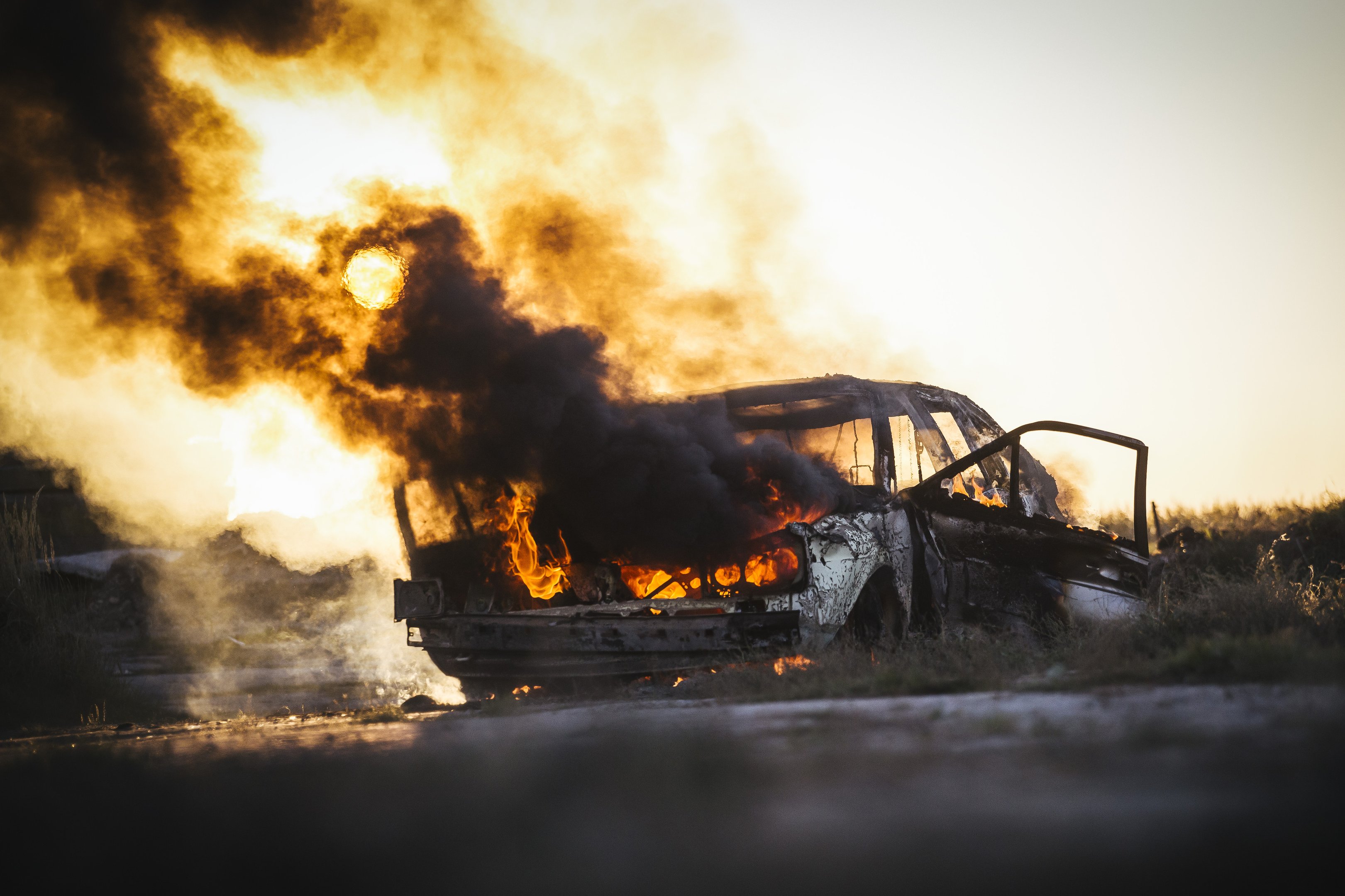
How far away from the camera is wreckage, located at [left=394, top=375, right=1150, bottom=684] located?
5285mm

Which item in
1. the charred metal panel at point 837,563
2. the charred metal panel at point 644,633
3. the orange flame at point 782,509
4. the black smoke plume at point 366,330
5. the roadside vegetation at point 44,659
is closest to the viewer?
the charred metal panel at point 644,633

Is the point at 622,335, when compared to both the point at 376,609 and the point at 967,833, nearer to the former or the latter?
the point at 967,833

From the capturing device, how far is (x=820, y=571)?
532 centimetres

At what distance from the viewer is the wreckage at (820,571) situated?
5285mm

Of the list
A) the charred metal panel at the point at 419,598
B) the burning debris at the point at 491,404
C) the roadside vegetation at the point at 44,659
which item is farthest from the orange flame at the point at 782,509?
the roadside vegetation at the point at 44,659

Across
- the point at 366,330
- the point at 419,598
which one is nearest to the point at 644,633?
the point at 419,598

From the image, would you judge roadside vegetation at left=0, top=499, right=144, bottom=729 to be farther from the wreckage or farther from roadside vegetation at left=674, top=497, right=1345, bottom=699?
roadside vegetation at left=674, top=497, right=1345, bottom=699

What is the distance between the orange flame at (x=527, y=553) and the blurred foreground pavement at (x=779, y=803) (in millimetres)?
2130

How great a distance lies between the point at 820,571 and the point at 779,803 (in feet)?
9.67

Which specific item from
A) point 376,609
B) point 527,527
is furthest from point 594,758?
point 376,609

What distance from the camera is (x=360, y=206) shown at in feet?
24.2

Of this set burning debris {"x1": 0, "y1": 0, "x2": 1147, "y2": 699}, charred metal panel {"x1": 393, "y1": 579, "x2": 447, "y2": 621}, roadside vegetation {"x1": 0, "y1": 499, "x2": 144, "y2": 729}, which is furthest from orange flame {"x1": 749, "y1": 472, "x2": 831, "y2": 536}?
roadside vegetation {"x1": 0, "y1": 499, "x2": 144, "y2": 729}

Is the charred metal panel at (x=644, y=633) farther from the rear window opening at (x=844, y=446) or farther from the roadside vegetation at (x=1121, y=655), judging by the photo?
the rear window opening at (x=844, y=446)

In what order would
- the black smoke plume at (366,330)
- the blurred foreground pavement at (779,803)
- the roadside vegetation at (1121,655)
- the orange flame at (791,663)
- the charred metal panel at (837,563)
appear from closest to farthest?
the blurred foreground pavement at (779,803) → the roadside vegetation at (1121,655) → the orange flame at (791,663) → the charred metal panel at (837,563) → the black smoke plume at (366,330)
